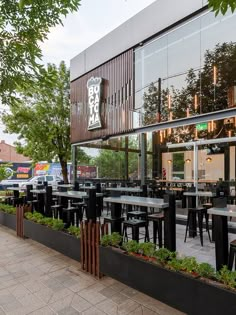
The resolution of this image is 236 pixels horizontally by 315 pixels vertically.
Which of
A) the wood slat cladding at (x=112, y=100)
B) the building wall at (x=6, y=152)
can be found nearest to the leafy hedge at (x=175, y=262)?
the wood slat cladding at (x=112, y=100)

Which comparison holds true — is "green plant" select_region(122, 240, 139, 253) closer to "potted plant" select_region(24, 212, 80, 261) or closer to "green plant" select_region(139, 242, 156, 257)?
"green plant" select_region(139, 242, 156, 257)

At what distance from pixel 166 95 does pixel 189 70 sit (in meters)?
0.98

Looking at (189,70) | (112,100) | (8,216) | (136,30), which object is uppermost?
(136,30)

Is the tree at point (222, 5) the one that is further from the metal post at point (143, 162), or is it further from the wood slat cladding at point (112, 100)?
the wood slat cladding at point (112, 100)

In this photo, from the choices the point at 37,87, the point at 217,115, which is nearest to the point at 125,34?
the point at 217,115

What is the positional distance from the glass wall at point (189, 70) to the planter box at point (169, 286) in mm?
4657

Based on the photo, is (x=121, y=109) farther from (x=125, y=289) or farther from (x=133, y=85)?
(x=125, y=289)

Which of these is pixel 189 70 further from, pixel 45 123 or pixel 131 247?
pixel 45 123

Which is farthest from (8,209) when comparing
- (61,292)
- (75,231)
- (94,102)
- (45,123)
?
(45,123)

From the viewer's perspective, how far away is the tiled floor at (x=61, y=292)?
285 cm

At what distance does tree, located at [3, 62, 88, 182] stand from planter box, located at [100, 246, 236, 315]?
10.8 m

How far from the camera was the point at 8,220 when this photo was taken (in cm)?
667

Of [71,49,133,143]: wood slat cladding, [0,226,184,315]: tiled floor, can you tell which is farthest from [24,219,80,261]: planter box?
[71,49,133,143]: wood slat cladding

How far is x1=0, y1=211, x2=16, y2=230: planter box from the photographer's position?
6395 millimetres
